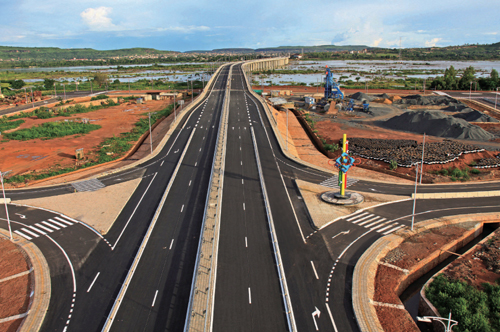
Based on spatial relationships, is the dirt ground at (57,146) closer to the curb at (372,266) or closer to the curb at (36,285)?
the curb at (36,285)

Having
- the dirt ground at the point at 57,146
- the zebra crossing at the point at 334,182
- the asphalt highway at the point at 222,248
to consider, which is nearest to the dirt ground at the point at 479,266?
the asphalt highway at the point at 222,248

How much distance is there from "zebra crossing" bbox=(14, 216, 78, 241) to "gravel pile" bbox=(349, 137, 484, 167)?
45.5 m

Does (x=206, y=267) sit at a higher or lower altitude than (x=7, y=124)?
lower

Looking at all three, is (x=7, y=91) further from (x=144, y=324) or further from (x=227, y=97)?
(x=144, y=324)

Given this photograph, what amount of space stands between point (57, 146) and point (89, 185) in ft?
96.2

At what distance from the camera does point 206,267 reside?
89.0 feet

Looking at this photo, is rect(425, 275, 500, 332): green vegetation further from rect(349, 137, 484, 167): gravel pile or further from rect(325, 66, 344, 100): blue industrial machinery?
rect(325, 66, 344, 100): blue industrial machinery

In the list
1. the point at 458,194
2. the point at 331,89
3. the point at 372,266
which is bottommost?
the point at 372,266

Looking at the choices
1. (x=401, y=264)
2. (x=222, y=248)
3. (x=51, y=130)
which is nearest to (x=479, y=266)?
(x=401, y=264)

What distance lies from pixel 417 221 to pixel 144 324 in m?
29.2

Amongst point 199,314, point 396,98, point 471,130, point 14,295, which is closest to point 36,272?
point 14,295

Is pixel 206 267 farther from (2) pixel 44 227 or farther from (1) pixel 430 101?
(1) pixel 430 101

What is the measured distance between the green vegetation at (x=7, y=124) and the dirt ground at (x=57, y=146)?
1277 mm

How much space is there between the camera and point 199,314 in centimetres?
2222
